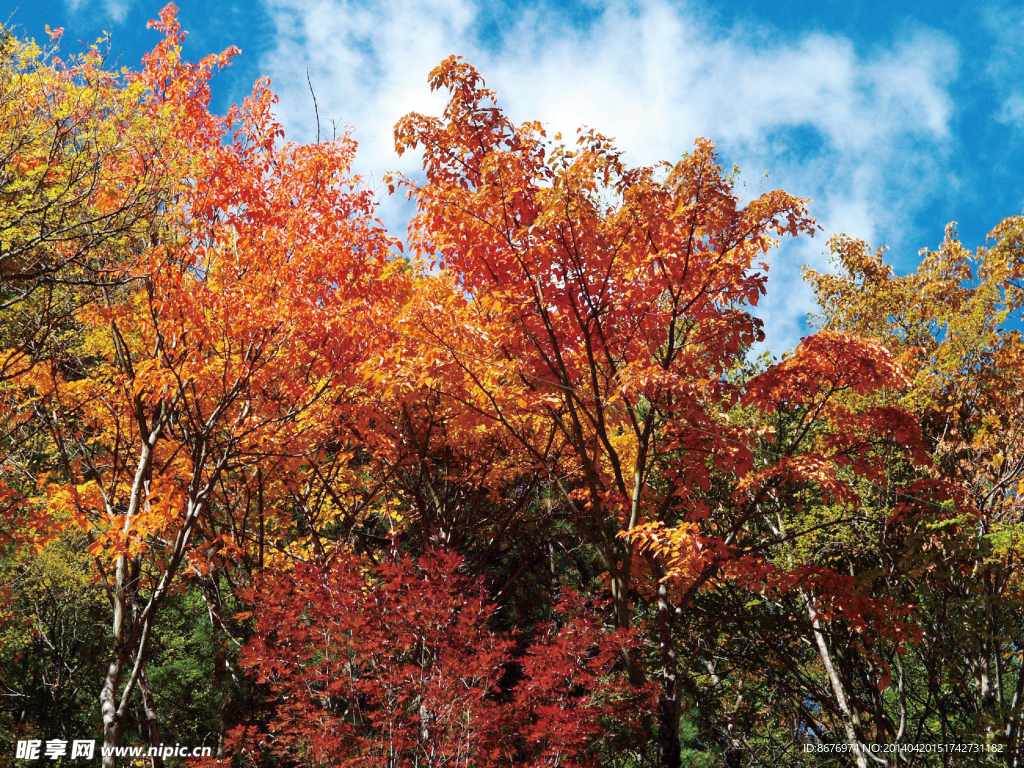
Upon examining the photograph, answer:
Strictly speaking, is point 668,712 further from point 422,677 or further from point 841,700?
point 841,700

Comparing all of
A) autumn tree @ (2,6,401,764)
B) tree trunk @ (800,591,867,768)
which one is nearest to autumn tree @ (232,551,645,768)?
autumn tree @ (2,6,401,764)

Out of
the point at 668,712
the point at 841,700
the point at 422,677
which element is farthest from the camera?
the point at 841,700

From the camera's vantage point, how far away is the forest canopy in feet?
20.0

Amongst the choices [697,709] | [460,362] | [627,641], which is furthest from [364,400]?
[697,709]

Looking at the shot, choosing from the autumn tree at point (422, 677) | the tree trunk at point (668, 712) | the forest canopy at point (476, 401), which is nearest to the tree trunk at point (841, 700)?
the forest canopy at point (476, 401)

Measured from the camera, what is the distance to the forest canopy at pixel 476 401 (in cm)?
609

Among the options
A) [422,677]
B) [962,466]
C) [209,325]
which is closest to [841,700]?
[962,466]

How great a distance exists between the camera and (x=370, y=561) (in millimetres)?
10703

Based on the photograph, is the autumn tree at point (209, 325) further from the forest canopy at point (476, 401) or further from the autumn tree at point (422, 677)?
the autumn tree at point (422, 677)

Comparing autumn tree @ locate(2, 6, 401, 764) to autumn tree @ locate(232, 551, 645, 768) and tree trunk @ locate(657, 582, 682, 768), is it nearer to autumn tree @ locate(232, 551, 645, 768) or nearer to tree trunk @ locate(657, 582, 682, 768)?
autumn tree @ locate(232, 551, 645, 768)

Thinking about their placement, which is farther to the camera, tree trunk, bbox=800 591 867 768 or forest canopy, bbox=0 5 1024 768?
tree trunk, bbox=800 591 867 768

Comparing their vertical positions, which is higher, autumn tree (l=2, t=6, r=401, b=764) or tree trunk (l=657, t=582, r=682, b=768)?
autumn tree (l=2, t=6, r=401, b=764)

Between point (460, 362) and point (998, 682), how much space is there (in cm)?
724

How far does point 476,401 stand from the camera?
315 inches
